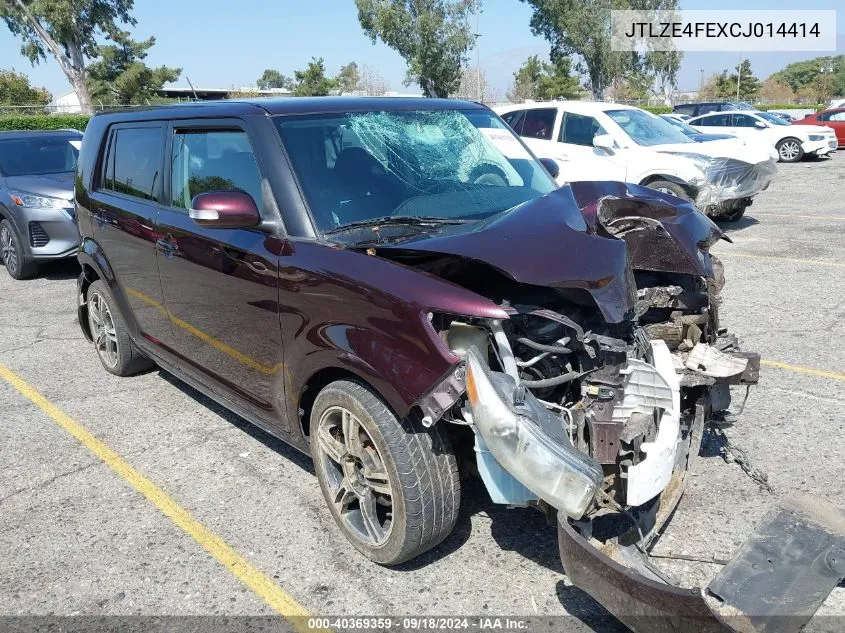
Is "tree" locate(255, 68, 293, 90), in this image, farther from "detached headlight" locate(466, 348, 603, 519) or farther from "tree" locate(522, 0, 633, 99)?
"detached headlight" locate(466, 348, 603, 519)

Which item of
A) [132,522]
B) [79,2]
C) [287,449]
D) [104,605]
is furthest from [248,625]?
[79,2]

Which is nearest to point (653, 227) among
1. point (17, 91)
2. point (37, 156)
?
point (37, 156)

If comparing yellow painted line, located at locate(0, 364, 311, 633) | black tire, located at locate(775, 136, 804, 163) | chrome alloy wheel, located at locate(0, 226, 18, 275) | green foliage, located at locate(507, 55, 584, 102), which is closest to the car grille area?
chrome alloy wheel, located at locate(0, 226, 18, 275)

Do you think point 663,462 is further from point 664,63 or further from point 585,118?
point 664,63

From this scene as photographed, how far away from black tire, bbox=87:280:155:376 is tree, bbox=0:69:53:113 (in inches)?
1945

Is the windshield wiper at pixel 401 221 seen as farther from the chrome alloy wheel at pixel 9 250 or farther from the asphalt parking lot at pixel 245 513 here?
the chrome alloy wheel at pixel 9 250

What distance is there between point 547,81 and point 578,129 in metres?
41.6

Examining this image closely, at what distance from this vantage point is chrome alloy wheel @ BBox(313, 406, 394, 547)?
9.77 ft

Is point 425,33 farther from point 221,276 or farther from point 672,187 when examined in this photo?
point 221,276

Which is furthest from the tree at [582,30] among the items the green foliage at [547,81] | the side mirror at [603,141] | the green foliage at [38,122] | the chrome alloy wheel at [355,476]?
the chrome alloy wheel at [355,476]

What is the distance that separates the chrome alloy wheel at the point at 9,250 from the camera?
29.7 feet

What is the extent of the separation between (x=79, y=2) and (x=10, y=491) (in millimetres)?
43316

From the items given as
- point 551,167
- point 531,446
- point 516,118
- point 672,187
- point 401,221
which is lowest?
point 531,446

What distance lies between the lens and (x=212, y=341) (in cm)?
387
